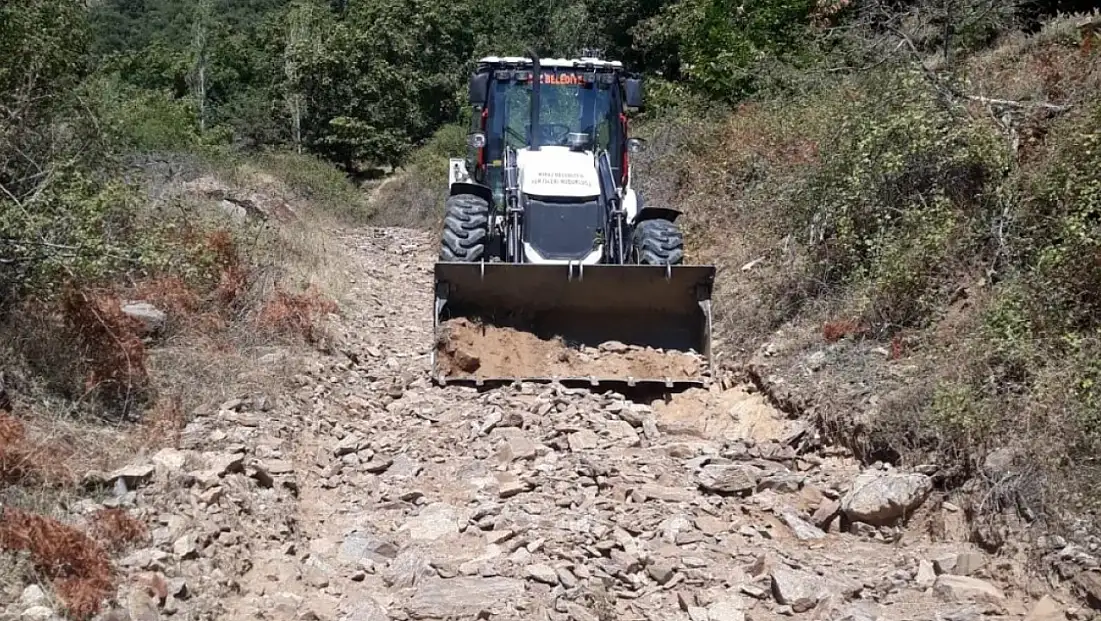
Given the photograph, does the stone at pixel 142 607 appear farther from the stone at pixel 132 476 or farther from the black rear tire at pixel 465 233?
the black rear tire at pixel 465 233

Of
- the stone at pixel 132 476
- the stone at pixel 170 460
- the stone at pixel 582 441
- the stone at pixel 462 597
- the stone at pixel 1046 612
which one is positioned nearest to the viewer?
the stone at pixel 1046 612

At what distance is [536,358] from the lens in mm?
8156

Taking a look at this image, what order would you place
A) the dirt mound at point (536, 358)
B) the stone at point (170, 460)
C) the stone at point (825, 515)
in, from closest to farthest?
the stone at point (170, 460) → the stone at point (825, 515) → the dirt mound at point (536, 358)

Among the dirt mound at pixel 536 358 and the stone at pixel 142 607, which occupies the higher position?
the dirt mound at pixel 536 358

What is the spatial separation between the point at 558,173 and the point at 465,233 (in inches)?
37.8

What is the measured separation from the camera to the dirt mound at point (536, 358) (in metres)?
7.98

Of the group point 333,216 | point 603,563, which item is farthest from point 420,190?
point 603,563

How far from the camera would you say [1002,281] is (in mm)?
6902

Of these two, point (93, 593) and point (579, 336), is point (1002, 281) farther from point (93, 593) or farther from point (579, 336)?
Result: point (93, 593)

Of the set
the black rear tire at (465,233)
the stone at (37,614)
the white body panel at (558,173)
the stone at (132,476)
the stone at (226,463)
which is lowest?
the stone at (226,463)

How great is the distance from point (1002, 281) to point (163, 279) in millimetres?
6251

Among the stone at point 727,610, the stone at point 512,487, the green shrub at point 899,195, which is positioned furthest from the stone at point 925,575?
the green shrub at point 899,195

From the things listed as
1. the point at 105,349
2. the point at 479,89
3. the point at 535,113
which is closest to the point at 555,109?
the point at 535,113

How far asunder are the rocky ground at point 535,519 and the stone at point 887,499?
1 cm
